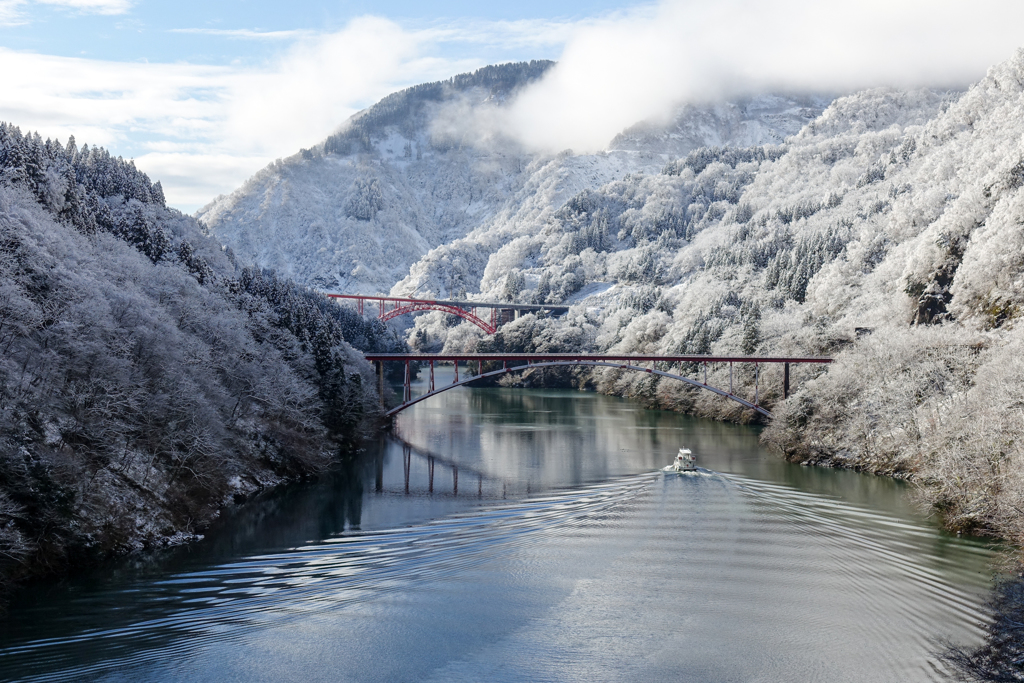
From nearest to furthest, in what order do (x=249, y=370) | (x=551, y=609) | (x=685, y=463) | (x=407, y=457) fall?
A: (x=551, y=609)
(x=249, y=370)
(x=685, y=463)
(x=407, y=457)

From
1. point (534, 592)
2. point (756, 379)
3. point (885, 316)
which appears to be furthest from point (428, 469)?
point (885, 316)

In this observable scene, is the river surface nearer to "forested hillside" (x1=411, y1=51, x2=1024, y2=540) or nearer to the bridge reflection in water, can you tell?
the bridge reflection in water

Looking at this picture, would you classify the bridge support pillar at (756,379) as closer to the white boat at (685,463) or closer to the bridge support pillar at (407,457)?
the white boat at (685,463)

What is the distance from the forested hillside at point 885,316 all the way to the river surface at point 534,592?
3854mm

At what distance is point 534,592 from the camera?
1067 inches

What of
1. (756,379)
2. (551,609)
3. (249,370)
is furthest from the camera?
(756,379)

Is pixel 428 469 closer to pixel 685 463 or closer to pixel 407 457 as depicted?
pixel 407 457

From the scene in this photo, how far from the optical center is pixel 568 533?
3459 cm

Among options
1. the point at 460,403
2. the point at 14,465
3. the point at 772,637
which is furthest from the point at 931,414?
the point at 460,403

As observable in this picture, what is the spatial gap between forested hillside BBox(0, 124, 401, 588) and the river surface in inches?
82.1

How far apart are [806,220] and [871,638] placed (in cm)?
15901

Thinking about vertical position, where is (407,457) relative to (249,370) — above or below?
below

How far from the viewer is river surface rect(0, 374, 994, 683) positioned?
21.6m

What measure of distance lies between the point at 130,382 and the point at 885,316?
65552 millimetres
